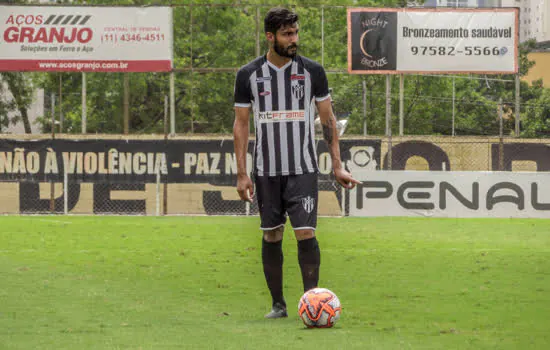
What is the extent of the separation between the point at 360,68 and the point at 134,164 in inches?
475

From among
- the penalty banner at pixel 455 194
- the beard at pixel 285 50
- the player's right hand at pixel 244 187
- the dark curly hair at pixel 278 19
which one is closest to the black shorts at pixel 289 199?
the player's right hand at pixel 244 187

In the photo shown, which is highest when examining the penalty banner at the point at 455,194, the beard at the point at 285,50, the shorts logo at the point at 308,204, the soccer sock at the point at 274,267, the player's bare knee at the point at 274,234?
the beard at the point at 285,50

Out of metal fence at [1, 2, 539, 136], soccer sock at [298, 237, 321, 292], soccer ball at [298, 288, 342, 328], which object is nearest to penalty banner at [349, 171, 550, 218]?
soccer sock at [298, 237, 321, 292]

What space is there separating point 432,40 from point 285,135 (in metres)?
29.2

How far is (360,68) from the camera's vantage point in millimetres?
36094

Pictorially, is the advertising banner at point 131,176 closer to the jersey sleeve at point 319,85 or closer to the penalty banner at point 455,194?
the penalty banner at point 455,194

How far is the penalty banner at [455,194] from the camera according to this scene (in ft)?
81.1

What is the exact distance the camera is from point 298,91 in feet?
Result: 25.5

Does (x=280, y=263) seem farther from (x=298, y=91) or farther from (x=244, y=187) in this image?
(x=298, y=91)

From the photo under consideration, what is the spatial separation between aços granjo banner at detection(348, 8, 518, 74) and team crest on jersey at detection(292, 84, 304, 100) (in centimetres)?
2827

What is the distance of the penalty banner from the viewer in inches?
973

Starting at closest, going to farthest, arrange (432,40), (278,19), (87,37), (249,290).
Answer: (278,19)
(249,290)
(87,37)
(432,40)

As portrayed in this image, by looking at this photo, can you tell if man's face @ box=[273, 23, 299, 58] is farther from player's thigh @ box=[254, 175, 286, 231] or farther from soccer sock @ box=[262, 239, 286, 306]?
soccer sock @ box=[262, 239, 286, 306]

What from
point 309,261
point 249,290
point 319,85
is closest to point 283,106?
point 319,85
